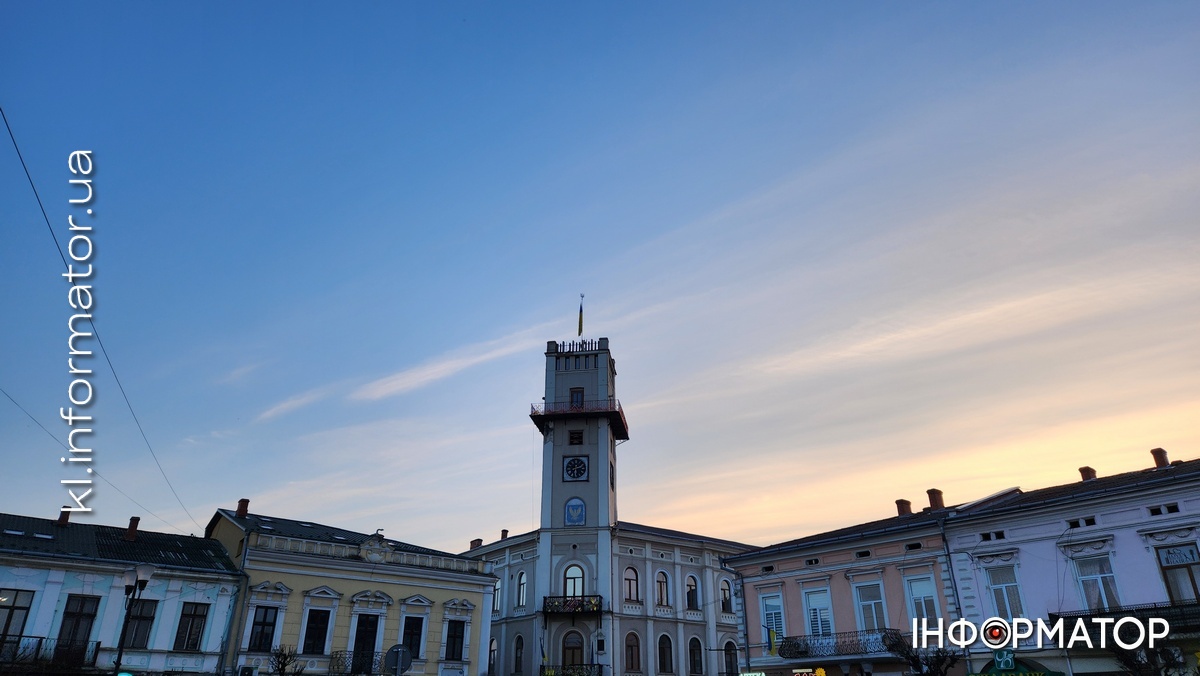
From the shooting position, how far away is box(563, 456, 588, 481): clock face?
49.2m

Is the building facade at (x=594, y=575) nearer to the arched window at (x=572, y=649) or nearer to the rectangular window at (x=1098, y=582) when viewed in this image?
the arched window at (x=572, y=649)

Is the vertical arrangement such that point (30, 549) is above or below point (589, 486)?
below

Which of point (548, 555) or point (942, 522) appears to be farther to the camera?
point (548, 555)

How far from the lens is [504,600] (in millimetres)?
→ 51500

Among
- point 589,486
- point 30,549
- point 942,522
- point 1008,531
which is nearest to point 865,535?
point 942,522

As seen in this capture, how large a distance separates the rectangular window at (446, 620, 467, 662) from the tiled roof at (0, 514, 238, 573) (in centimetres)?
1011

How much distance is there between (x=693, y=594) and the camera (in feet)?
167

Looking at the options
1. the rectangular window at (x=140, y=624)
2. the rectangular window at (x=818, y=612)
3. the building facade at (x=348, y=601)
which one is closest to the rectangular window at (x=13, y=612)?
the rectangular window at (x=140, y=624)

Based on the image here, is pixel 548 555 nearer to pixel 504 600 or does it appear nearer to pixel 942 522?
pixel 504 600

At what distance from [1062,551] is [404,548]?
93.1 feet

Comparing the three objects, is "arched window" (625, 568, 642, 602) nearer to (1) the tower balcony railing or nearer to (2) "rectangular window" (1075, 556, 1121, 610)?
(1) the tower balcony railing

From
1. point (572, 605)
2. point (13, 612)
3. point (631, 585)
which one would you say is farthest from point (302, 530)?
→ point (631, 585)

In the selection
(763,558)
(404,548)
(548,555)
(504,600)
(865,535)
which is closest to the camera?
(865,535)

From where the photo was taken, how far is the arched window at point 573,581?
153 feet
